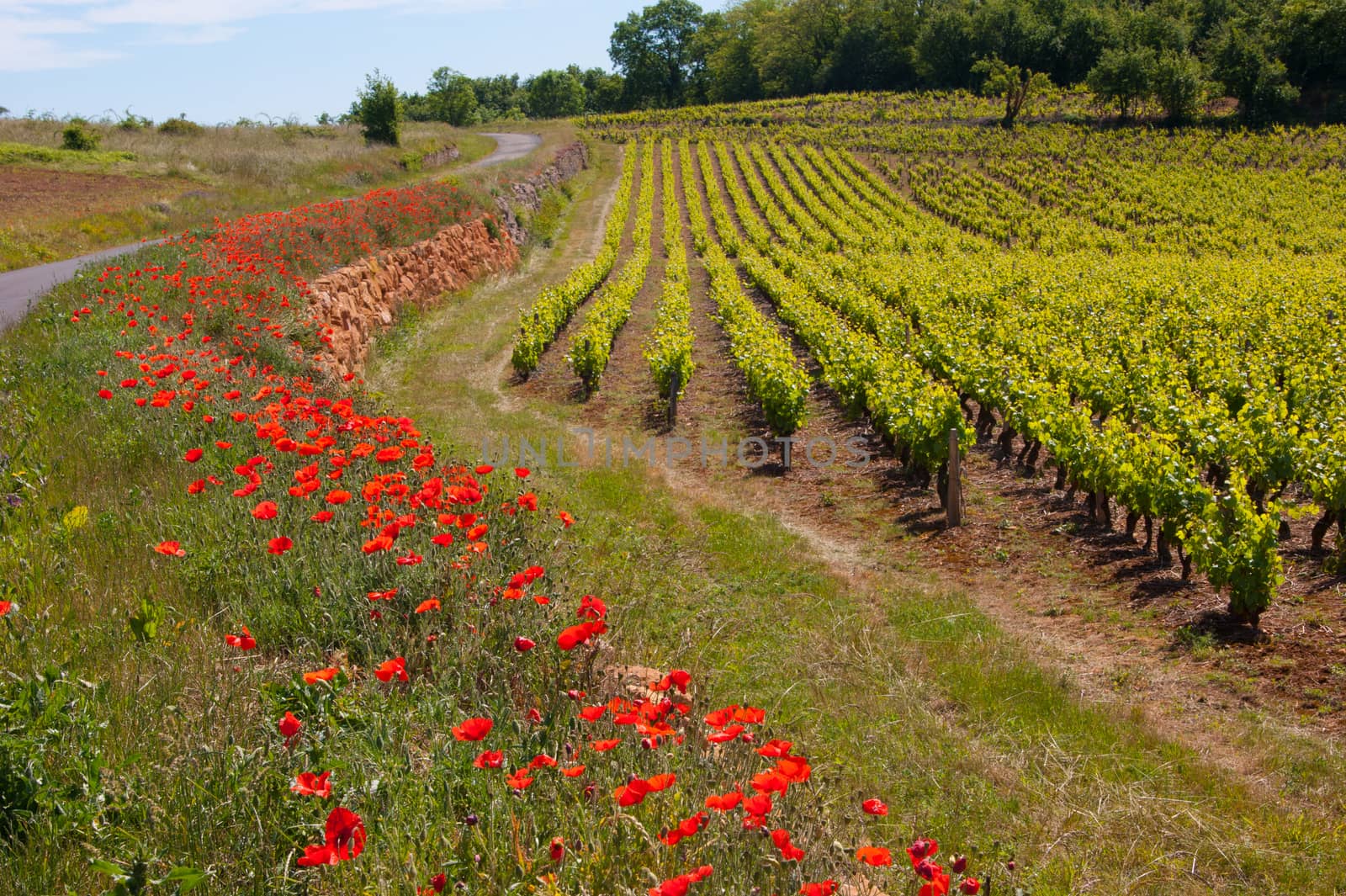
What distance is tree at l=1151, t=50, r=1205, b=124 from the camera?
185ft

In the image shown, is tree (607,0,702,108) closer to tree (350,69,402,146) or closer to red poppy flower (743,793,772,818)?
tree (350,69,402,146)

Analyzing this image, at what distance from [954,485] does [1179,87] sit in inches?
2384

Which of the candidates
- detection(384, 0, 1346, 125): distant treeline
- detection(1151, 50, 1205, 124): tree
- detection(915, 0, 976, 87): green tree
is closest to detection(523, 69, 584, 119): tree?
detection(384, 0, 1346, 125): distant treeline

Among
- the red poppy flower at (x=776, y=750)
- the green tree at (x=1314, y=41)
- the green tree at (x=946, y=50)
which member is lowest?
the red poppy flower at (x=776, y=750)

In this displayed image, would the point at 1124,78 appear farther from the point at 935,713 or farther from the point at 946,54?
the point at 935,713

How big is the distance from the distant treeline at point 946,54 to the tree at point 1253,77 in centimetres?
10

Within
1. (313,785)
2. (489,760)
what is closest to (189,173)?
(313,785)

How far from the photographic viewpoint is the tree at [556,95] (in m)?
122

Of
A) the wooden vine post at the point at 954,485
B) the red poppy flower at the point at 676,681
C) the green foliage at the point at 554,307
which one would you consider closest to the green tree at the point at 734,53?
the green foliage at the point at 554,307

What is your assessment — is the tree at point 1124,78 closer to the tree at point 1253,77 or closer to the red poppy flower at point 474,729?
the tree at point 1253,77

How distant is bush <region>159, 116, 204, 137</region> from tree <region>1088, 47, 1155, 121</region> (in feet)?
183

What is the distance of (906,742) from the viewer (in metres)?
5.14

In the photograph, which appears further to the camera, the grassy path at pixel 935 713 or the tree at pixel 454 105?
the tree at pixel 454 105

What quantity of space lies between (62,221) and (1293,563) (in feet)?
83.2
